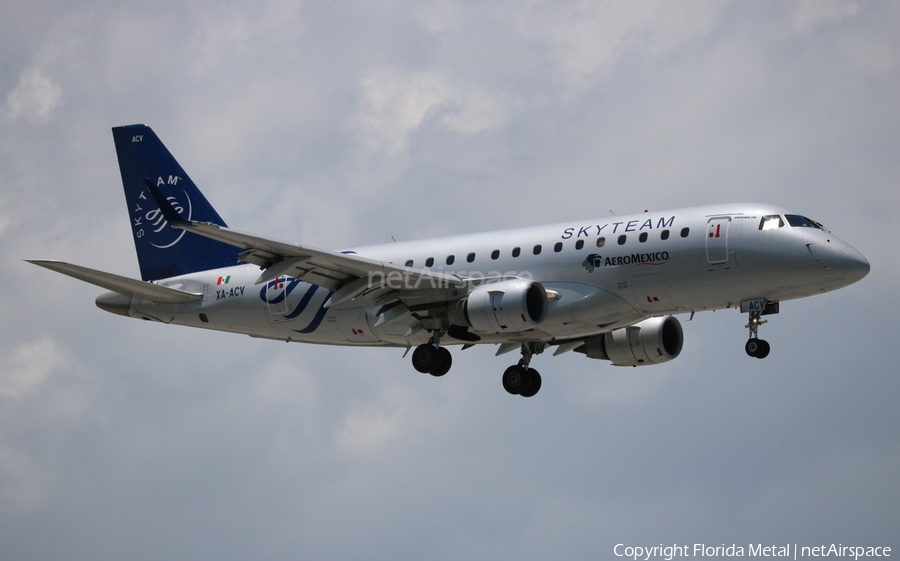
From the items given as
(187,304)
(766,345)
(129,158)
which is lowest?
(766,345)

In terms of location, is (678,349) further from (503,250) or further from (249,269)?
(249,269)

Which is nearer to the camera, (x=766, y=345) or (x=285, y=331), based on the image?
(x=766, y=345)

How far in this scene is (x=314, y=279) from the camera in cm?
4206

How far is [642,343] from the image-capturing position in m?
45.7

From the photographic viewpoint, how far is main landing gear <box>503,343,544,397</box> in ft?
151

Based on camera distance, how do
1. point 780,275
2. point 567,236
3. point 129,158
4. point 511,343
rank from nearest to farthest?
point 780,275
point 567,236
point 511,343
point 129,158

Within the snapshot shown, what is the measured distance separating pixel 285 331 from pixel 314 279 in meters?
4.86

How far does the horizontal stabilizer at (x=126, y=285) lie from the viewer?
40.7 metres

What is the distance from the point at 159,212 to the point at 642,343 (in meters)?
20.0

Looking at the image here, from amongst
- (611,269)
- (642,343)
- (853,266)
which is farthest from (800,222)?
(642,343)

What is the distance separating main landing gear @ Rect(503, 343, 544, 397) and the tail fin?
11.4 m

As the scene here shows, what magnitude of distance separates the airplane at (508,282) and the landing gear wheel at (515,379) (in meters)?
Result: 0.05

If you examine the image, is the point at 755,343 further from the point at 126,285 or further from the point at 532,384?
the point at 126,285

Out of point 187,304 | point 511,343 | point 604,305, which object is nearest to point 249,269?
point 187,304
